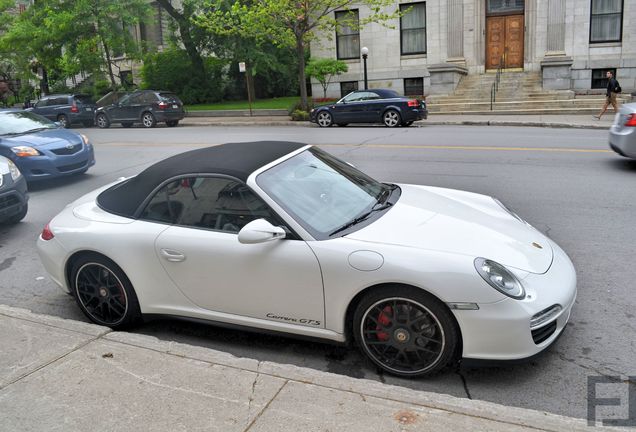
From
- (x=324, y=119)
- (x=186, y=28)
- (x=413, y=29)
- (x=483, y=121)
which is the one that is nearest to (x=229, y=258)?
(x=324, y=119)

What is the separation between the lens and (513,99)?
2536cm

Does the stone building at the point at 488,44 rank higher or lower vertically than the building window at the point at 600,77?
higher

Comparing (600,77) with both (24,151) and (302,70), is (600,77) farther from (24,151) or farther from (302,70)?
(24,151)

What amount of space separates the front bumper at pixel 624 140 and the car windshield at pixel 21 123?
1117 centimetres

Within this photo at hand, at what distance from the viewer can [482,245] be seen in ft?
13.1

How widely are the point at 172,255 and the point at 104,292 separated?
2.71ft

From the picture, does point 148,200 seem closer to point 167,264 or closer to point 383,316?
point 167,264

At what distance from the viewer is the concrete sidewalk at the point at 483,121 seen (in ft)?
64.4

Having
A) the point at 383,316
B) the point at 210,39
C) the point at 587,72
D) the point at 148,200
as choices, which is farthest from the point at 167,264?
the point at 210,39

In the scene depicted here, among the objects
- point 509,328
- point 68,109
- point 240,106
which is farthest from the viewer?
point 240,106

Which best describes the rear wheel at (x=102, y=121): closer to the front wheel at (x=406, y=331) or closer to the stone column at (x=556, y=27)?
the stone column at (x=556, y=27)

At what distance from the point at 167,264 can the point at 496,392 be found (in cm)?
248

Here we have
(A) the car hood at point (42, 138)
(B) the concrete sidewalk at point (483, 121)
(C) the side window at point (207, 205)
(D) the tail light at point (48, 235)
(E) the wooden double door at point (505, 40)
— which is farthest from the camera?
(E) the wooden double door at point (505, 40)

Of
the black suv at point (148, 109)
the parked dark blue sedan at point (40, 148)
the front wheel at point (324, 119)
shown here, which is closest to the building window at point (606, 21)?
the front wheel at point (324, 119)
